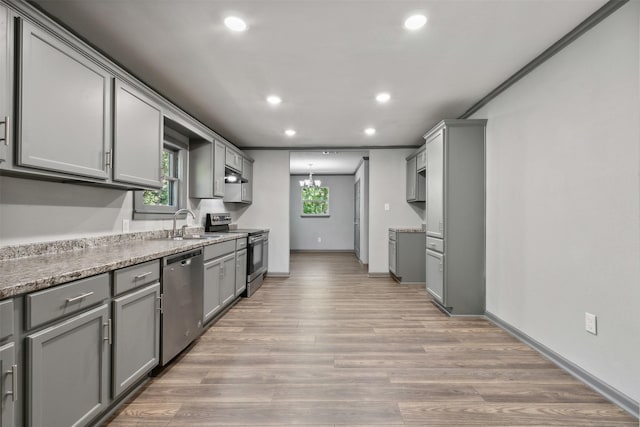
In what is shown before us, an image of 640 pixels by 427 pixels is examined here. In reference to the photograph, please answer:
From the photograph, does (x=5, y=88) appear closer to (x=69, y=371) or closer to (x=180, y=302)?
(x=69, y=371)

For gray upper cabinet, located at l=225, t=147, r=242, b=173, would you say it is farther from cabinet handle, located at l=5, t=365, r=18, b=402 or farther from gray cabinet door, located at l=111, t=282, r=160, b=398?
cabinet handle, located at l=5, t=365, r=18, b=402

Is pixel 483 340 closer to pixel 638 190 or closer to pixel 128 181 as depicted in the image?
pixel 638 190

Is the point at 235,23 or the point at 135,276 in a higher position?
the point at 235,23

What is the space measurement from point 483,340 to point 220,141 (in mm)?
3823

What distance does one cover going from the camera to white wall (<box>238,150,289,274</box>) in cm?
565

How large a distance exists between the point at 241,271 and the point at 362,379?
2.35 metres

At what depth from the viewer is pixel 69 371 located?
1349mm

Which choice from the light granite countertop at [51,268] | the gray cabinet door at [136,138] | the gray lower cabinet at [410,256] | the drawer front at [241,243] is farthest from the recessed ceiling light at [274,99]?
the gray lower cabinet at [410,256]

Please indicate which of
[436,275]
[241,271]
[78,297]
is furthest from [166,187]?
[436,275]

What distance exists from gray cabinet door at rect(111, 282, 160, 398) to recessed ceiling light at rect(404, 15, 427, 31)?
7.90 feet

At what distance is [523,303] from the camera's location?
2719 mm

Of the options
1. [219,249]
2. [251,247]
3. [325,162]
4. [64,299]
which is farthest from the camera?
[325,162]

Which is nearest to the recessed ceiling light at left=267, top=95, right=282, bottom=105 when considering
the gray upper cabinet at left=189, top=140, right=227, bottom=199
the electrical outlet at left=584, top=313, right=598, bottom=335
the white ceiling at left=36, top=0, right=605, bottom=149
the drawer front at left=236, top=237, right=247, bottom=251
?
the white ceiling at left=36, top=0, right=605, bottom=149

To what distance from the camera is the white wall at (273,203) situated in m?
5.65
